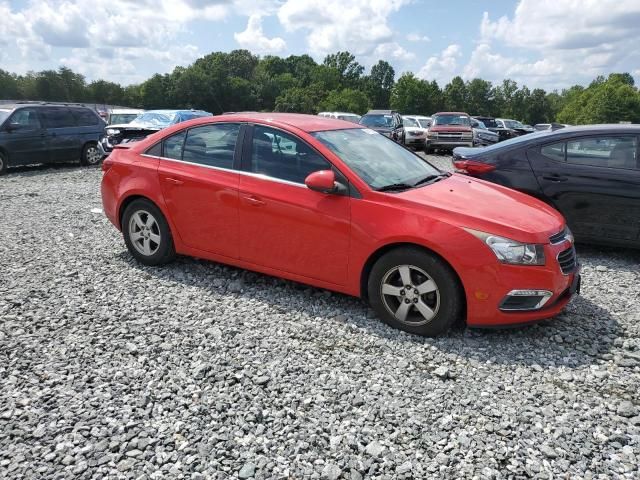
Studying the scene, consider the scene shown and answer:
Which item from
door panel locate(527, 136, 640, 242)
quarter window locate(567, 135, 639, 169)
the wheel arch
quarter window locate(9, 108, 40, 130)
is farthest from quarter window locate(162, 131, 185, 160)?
quarter window locate(9, 108, 40, 130)

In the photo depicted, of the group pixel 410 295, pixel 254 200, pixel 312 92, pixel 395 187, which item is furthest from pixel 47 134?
pixel 312 92

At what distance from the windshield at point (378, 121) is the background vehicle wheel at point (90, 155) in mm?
10343

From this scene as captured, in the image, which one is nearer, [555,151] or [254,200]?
[254,200]

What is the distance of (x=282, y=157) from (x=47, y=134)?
11.8m

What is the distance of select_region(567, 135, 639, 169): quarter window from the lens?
19.7 feet

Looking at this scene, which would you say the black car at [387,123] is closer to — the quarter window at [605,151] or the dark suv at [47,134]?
the dark suv at [47,134]

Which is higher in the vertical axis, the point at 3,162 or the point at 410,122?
the point at 410,122

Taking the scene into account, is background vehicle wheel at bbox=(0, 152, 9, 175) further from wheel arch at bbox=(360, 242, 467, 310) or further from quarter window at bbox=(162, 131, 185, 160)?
wheel arch at bbox=(360, 242, 467, 310)

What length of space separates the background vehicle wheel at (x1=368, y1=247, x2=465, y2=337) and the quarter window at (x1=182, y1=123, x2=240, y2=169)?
182 centimetres

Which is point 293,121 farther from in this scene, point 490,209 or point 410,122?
point 410,122

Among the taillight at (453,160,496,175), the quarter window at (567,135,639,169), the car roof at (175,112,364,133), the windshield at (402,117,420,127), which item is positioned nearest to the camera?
the car roof at (175,112,364,133)

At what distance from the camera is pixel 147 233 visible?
5.51 m

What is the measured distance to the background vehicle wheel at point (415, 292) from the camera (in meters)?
3.88

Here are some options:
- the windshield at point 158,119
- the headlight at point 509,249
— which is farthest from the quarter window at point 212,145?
the windshield at point 158,119
